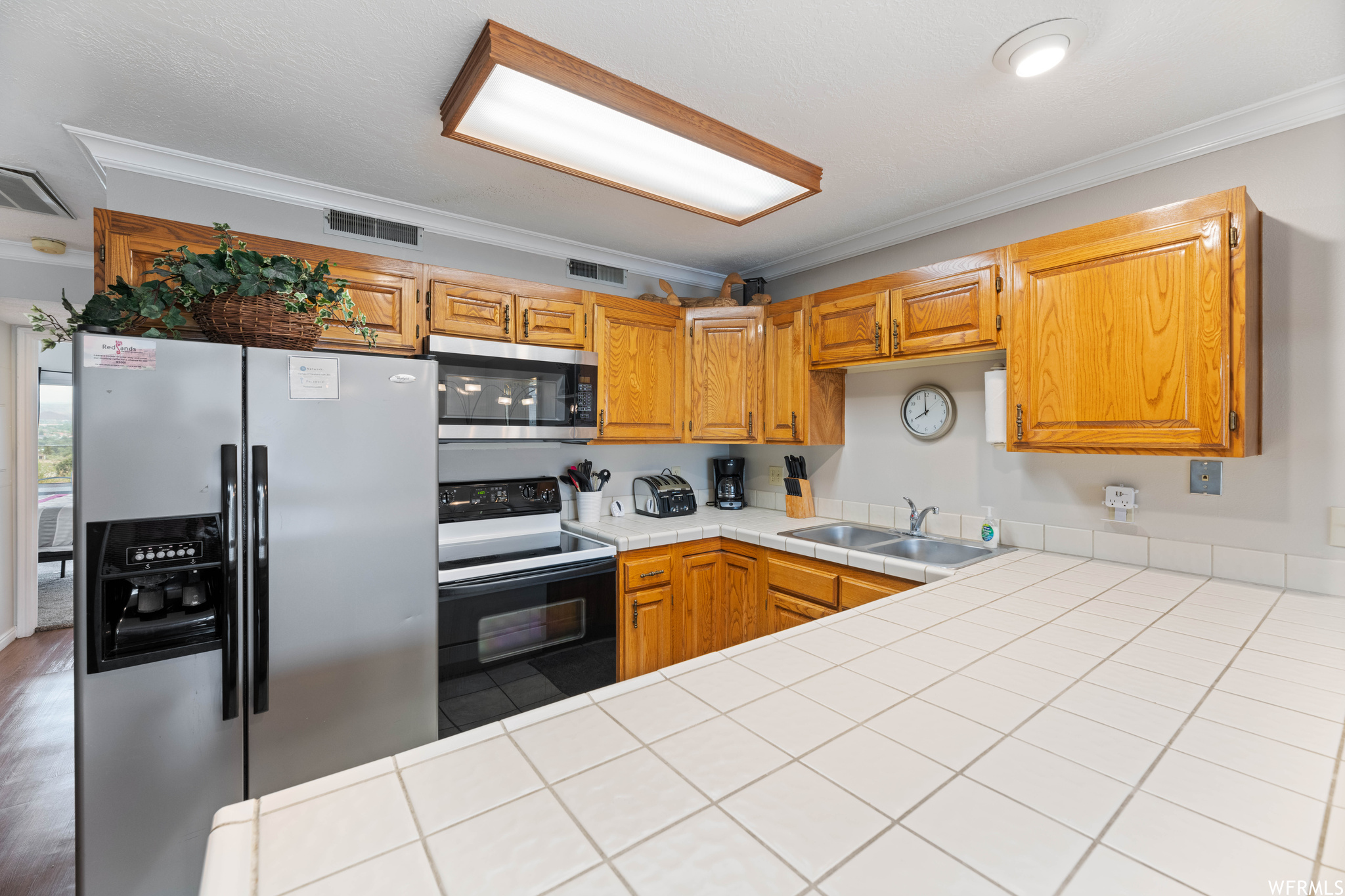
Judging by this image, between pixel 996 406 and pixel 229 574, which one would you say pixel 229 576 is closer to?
pixel 229 574

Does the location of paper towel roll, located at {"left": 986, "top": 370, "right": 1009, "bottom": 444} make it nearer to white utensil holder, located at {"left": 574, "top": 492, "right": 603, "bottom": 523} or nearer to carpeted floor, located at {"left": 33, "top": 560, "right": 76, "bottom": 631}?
white utensil holder, located at {"left": 574, "top": 492, "right": 603, "bottom": 523}

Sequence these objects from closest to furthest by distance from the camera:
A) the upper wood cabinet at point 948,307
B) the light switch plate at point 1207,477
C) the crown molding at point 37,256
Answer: the light switch plate at point 1207,477 → the upper wood cabinet at point 948,307 → the crown molding at point 37,256

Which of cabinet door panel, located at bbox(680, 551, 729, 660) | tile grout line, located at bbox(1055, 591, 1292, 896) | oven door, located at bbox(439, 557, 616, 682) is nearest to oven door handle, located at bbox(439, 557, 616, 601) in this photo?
oven door, located at bbox(439, 557, 616, 682)

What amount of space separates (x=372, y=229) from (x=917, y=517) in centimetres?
277

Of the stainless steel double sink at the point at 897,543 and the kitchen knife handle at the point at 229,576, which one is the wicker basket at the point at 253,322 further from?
the stainless steel double sink at the point at 897,543

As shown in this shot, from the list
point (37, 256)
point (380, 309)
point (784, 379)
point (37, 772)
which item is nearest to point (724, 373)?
point (784, 379)

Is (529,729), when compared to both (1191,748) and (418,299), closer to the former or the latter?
(1191,748)

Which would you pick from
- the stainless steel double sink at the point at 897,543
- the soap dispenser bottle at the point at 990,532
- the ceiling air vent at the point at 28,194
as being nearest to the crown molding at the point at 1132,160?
the soap dispenser bottle at the point at 990,532

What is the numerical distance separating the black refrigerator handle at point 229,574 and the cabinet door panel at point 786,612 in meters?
1.90

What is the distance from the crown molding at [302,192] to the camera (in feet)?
6.18

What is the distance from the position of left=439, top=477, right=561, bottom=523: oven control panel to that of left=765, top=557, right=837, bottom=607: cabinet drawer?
1121 mm

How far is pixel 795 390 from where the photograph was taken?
2887mm

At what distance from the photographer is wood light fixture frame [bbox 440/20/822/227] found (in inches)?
52.5

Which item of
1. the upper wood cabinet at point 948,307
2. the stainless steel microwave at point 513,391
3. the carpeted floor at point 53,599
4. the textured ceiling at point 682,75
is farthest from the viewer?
the carpeted floor at point 53,599
